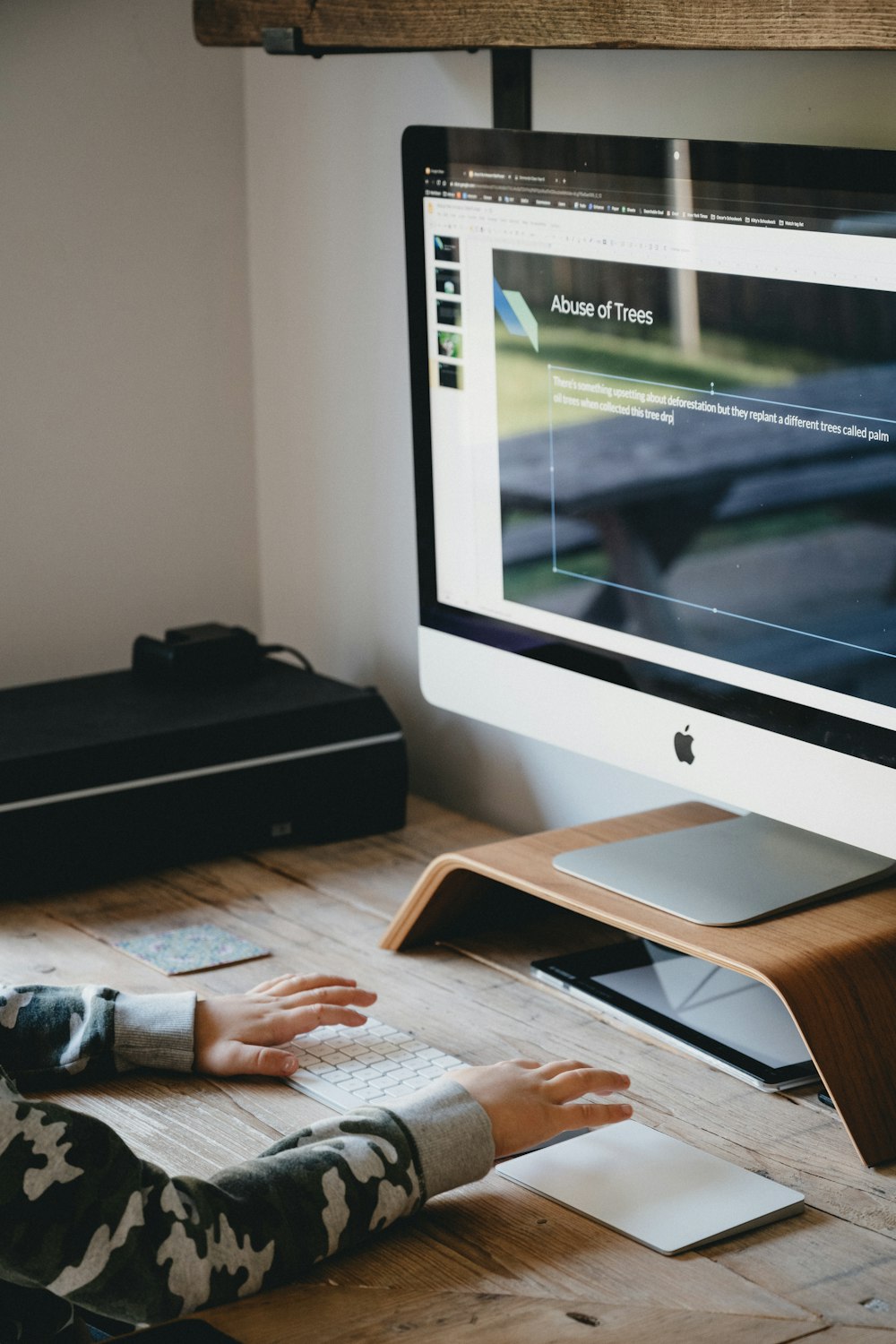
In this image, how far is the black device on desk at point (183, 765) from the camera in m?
1.61

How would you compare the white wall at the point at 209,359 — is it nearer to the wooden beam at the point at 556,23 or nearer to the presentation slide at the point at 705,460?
the wooden beam at the point at 556,23

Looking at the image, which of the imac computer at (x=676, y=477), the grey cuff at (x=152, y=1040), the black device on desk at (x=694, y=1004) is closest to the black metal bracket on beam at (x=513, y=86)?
the imac computer at (x=676, y=477)

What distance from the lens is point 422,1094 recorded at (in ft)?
3.60

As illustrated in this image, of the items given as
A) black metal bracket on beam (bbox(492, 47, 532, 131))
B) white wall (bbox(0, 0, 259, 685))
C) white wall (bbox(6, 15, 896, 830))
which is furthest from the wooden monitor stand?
white wall (bbox(0, 0, 259, 685))

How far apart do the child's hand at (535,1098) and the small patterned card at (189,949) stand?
380 millimetres

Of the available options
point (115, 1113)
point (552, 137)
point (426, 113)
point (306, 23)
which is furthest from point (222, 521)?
point (115, 1113)

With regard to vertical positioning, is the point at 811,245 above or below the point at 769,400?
above

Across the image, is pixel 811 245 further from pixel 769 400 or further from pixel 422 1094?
pixel 422 1094

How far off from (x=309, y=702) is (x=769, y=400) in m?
0.73

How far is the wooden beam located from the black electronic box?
25.9 inches

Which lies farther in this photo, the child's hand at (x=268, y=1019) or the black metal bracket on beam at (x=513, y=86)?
the black metal bracket on beam at (x=513, y=86)

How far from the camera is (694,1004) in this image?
1.33m

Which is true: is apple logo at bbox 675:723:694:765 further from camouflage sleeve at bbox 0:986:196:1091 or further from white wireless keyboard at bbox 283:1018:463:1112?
camouflage sleeve at bbox 0:986:196:1091

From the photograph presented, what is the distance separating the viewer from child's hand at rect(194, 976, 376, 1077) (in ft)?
4.05
